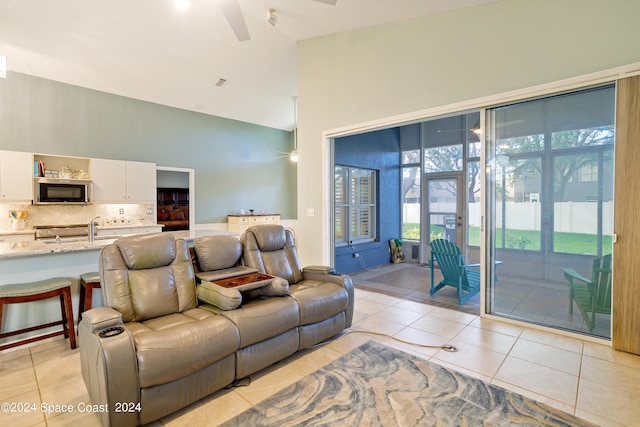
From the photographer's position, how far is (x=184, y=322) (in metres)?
2.19

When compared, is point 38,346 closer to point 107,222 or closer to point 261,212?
point 107,222

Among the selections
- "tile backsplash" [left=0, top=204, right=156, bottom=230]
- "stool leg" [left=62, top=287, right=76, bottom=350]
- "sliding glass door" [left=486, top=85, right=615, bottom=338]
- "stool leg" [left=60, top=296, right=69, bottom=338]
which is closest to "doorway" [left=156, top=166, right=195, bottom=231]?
Answer: "tile backsplash" [left=0, top=204, right=156, bottom=230]

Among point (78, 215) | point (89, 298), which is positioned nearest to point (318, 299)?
point (89, 298)

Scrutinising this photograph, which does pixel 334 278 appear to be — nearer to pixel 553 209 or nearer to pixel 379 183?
pixel 553 209

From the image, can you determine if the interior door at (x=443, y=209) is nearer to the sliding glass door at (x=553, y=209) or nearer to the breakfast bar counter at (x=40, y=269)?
the sliding glass door at (x=553, y=209)

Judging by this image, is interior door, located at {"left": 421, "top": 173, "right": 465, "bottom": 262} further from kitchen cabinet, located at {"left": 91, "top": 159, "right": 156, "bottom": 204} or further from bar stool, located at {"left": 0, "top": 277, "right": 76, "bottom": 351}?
bar stool, located at {"left": 0, "top": 277, "right": 76, "bottom": 351}

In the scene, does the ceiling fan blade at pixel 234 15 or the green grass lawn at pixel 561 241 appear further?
the green grass lawn at pixel 561 241

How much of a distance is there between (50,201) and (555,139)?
670 cm

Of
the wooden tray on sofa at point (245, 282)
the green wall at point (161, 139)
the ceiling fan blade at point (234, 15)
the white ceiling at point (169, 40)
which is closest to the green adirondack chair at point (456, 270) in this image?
the wooden tray on sofa at point (245, 282)

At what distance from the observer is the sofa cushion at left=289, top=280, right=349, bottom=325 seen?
107 inches

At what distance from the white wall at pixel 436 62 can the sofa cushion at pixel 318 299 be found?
1.45 m

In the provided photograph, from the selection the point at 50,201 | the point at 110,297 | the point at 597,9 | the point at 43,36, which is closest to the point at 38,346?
the point at 110,297

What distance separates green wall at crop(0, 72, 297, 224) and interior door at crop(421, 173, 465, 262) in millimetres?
3508

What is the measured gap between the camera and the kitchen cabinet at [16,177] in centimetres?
445
